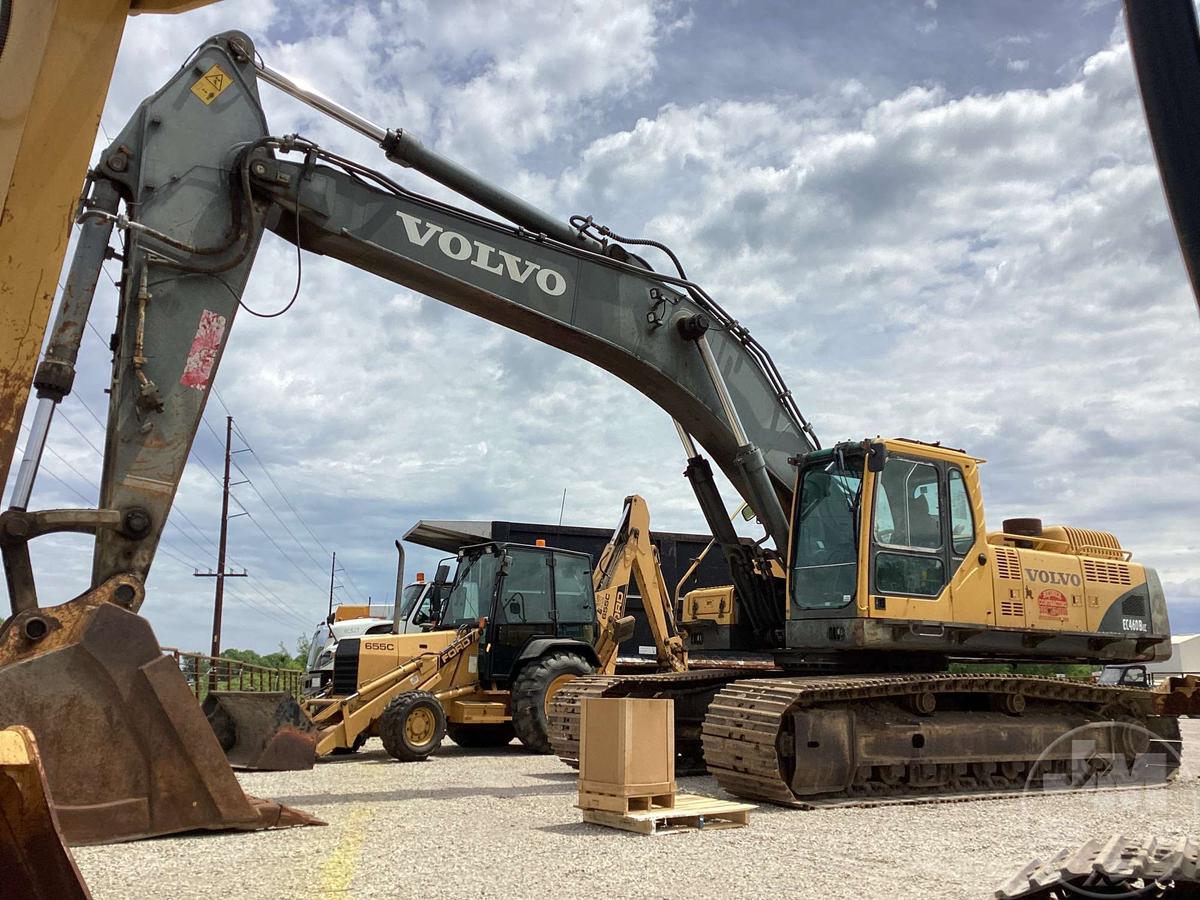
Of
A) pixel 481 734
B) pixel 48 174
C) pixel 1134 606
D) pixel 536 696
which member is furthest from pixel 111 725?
pixel 1134 606

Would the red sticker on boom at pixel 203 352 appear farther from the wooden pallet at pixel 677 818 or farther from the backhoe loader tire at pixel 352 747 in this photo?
the backhoe loader tire at pixel 352 747

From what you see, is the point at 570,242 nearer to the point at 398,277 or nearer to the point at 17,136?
the point at 398,277

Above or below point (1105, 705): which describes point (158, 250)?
above

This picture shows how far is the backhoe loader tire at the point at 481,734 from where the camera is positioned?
13289mm

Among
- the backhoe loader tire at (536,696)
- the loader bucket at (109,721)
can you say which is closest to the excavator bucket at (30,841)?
the loader bucket at (109,721)

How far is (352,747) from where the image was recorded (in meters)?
11.7

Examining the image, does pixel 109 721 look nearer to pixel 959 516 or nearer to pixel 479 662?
pixel 959 516

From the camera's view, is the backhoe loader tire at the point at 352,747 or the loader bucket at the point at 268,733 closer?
the loader bucket at the point at 268,733

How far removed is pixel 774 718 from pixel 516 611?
5.93 metres

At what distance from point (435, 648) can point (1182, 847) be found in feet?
33.2

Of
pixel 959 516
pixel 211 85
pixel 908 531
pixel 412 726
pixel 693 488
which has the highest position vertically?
pixel 211 85

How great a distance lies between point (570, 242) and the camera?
907cm

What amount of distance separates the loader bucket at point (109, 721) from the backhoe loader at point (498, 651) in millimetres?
5261

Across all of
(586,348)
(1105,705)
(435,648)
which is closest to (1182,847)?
(586,348)
